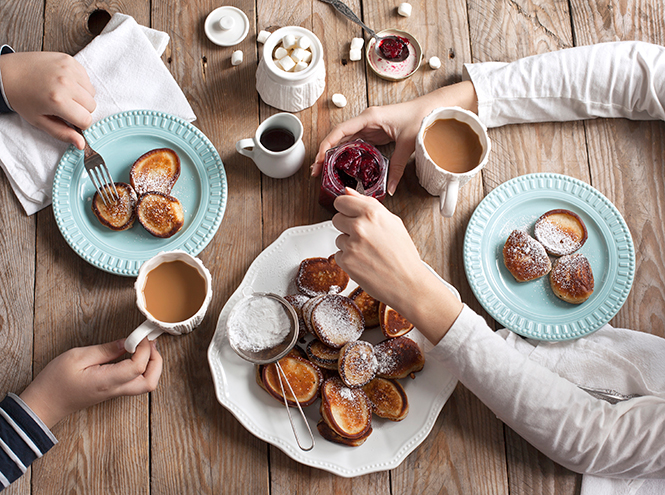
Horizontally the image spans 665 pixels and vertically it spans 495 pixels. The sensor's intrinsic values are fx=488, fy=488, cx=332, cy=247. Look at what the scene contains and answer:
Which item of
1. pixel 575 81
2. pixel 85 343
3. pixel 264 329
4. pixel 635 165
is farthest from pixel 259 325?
pixel 635 165

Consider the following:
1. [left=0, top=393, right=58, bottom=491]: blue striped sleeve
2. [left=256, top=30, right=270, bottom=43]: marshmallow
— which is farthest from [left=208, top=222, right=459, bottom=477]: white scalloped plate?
[left=256, top=30, right=270, bottom=43]: marshmallow

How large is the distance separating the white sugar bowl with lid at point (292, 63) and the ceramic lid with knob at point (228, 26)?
0.67 ft

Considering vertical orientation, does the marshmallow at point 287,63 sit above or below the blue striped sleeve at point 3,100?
above

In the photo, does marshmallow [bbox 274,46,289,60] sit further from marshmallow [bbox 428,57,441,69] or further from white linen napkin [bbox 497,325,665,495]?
white linen napkin [bbox 497,325,665,495]

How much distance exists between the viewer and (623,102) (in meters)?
1.55

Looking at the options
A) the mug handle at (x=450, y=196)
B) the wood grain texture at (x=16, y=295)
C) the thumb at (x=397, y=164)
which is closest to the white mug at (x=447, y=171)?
the mug handle at (x=450, y=196)

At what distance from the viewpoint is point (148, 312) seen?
1.24 metres

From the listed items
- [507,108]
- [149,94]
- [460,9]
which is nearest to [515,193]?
[507,108]

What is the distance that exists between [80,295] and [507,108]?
143 cm

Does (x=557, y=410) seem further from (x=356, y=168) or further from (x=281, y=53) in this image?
(x=281, y=53)

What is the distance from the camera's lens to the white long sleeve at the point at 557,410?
124 cm

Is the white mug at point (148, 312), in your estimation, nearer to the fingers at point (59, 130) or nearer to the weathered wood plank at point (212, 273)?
the weathered wood plank at point (212, 273)

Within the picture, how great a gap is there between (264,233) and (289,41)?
1.87 feet

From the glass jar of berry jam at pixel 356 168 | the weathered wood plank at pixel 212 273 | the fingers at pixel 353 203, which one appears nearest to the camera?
the fingers at pixel 353 203
